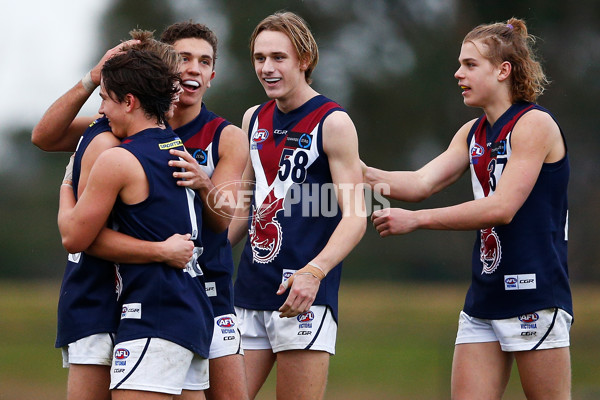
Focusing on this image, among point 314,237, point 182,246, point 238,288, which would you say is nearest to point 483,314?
point 314,237

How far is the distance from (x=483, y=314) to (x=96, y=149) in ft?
5.85

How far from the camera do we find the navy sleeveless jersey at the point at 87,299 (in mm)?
2975

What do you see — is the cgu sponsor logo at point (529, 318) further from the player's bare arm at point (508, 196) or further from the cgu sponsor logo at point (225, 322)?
the cgu sponsor logo at point (225, 322)

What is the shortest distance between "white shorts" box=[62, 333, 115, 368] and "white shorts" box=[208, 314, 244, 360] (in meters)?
0.59

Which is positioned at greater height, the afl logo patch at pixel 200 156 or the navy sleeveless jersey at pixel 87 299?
the afl logo patch at pixel 200 156

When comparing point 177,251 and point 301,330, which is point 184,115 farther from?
point 301,330

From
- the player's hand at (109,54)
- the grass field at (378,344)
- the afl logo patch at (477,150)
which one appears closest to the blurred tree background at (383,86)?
the grass field at (378,344)

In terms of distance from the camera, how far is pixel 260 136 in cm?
383

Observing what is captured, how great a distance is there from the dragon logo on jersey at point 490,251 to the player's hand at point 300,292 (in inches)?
32.7

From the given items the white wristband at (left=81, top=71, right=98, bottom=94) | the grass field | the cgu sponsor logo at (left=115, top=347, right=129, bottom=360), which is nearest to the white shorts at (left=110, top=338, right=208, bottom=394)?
the cgu sponsor logo at (left=115, top=347, right=129, bottom=360)

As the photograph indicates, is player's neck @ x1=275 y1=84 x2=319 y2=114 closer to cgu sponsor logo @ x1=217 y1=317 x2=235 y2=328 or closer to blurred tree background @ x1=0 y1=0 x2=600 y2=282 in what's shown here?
cgu sponsor logo @ x1=217 y1=317 x2=235 y2=328

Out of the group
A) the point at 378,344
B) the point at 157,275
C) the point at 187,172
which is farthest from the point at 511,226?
the point at 378,344

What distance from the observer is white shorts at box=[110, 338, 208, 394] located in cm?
280

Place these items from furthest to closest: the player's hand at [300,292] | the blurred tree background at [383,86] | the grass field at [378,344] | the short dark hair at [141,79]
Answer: the blurred tree background at [383,86] → the grass field at [378,344] → the player's hand at [300,292] → the short dark hair at [141,79]
